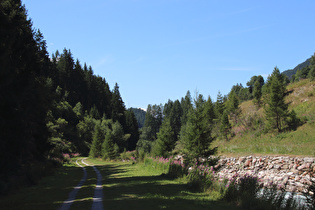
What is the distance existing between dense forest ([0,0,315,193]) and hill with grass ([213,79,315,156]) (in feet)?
4.01

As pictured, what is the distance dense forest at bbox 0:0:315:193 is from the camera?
12.6 metres

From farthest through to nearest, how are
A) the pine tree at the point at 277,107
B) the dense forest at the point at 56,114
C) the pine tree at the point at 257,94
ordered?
the pine tree at the point at 257,94 → the pine tree at the point at 277,107 → the dense forest at the point at 56,114

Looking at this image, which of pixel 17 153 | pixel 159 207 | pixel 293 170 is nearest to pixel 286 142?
pixel 293 170

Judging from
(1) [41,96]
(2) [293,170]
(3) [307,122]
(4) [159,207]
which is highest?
(1) [41,96]

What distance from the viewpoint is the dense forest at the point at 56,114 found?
12.6 m

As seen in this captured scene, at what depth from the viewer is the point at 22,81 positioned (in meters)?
15.0

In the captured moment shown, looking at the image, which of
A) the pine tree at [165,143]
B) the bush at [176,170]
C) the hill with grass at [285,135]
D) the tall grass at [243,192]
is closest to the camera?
→ the tall grass at [243,192]

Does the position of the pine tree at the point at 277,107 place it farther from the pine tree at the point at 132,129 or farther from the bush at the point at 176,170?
the pine tree at the point at 132,129

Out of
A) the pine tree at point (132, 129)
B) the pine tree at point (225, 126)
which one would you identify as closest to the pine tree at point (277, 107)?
the pine tree at point (225, 126)

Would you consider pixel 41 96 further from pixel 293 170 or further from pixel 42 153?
pixel 293 170

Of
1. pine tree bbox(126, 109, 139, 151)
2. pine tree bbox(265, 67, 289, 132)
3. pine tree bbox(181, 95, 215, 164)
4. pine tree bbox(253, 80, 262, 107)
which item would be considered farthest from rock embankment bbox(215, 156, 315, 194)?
pine tree bbox(126, 109, 139, 151)

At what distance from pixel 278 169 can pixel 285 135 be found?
51.8 feet

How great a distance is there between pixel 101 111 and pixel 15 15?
97.5m

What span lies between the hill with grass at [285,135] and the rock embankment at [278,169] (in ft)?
12.1
